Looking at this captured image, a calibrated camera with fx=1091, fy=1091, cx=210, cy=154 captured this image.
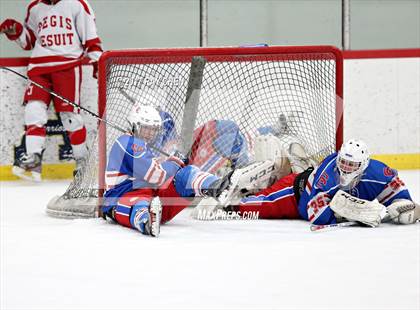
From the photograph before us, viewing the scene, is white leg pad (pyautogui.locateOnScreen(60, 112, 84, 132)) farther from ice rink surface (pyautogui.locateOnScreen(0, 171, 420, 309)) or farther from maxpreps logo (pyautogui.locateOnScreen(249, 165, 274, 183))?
maxpreps logo (pyautogui.locateOnScreen(249, 165, 274, 183))

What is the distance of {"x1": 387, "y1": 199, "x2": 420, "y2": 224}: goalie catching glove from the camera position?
4.84 meters

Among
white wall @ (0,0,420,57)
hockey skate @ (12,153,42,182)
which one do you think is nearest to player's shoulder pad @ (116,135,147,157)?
hockey skate @ (12,153,42,182)

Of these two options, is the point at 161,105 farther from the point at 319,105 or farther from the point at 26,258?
the point at 26,258

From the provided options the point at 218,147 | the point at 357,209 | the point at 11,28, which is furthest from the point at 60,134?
the point at 357,209

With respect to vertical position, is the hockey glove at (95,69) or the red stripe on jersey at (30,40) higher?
the red stripe on jersey at (30,40)

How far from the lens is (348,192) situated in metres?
4.85

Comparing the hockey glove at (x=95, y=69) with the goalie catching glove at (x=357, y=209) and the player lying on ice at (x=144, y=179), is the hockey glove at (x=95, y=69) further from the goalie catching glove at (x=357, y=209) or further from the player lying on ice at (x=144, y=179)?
the goalie catching glove at (x=357, y=209)

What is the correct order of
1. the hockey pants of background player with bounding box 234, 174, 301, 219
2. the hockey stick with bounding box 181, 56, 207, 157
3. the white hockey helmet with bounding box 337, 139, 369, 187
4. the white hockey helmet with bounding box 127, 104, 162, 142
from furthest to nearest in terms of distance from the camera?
1. the hockey stick with bounding box 181, 56, 207, 157
2. the hockey pants of background player with bounding box 234, 174, 301, 219
3. the white hockey helmet with bounding box 127, 104, 162, 142
4. the white hockey helmet with bounding box 337, 139, 369, 187

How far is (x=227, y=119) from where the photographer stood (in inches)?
215

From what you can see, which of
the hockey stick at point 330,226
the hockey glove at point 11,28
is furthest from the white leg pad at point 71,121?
the hockey stick at point 330,226

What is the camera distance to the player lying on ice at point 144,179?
4.76 m

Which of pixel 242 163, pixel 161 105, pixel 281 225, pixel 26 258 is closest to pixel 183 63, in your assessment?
pixel 161 105

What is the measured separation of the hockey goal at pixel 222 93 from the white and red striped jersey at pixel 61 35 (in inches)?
47.8

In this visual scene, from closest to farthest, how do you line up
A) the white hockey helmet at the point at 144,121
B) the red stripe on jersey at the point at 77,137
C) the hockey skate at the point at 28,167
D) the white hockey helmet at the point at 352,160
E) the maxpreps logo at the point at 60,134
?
the white hockey helmet at the point at 352,160 → the white hockey helmet at the point at 144,121 → the hockey skate at the point at 28,167 → the red stripe on jersey at the point at 77,137 → the maxpreps logo at the point at 60,134
